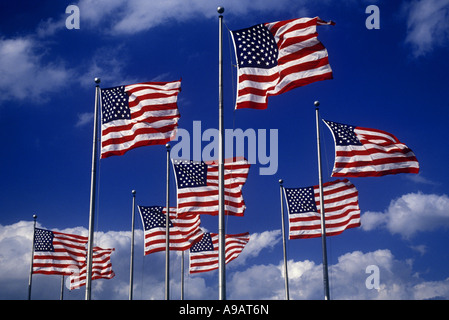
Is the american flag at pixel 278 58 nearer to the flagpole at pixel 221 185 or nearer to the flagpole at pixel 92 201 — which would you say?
the flagpole at pixel 221 185

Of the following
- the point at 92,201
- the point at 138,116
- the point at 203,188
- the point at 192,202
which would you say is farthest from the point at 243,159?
the point at 92,201

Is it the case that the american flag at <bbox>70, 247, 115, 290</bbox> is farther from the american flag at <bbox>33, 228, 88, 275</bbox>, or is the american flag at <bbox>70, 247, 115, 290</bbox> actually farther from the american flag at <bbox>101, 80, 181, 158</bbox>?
the american flag at <bbox>101, 80, 181, 158</bbox>

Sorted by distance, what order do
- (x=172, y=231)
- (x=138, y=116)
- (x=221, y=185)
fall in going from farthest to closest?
(x=172, y=231) → (x=138, y=116) → (x=221, y=185)

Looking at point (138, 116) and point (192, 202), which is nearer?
point (138, 116)

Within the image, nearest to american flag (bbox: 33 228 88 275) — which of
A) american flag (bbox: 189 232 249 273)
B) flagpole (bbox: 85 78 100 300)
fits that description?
american flag (bbox: 189 232 249 273)

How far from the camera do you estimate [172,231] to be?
111ft

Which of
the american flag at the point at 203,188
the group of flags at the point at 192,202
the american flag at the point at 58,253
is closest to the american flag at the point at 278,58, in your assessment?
the group of flags at the point at 192,202

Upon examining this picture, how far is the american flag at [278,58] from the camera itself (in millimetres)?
19828

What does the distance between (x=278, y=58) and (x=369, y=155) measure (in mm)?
8691

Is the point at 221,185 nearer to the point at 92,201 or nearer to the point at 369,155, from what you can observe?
the point at 92,201

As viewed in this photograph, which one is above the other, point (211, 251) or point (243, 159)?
point (243, 159)

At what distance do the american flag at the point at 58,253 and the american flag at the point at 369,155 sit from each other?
1924cm
